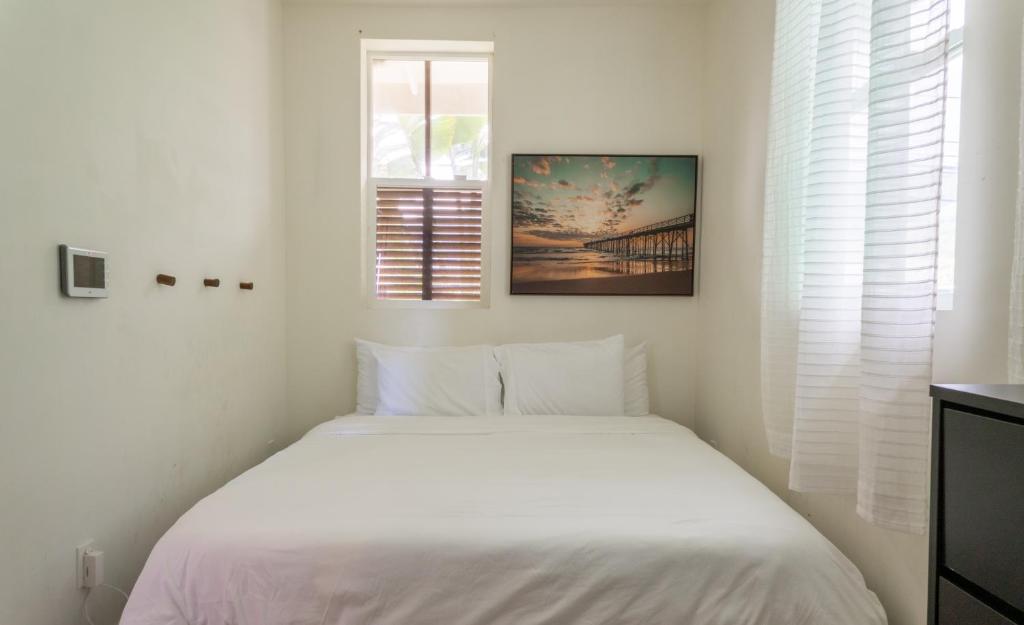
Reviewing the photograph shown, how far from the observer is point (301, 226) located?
2.74 m

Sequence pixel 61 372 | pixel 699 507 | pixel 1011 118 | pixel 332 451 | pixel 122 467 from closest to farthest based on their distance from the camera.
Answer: pixel 1011 118 < pixel 61 372 < pixel 699 507 < pixel 122 467 < pixel 332 451

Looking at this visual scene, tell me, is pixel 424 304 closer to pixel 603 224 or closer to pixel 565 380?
pixel 565 380

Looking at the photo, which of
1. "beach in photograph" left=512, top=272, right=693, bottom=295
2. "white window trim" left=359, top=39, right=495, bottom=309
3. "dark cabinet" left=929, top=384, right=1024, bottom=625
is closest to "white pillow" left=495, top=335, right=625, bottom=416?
"beach in photograph" left=512, top=272, right=693, bottom=295

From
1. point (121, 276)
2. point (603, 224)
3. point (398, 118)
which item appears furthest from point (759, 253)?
point (121, 276)

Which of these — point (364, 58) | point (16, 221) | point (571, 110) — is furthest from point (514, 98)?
point (16, 221)

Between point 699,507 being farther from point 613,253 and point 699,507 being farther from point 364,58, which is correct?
point 364,58

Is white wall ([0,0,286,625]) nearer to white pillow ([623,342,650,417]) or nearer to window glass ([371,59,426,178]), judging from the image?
window glass ([371,59,426,178])

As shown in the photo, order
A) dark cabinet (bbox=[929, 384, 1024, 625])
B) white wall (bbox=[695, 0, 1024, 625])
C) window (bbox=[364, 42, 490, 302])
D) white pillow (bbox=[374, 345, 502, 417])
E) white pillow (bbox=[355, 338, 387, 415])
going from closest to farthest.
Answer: dark cabinet (bbox=[929, 384, 1024, 625]), white wall (bbox=[695, 0, 1024, 625]), white pillow (bbox=[374, 345, 502, 417]), white pillow (bbox=[355, 338, 387, 415]), window (bbox=[364, 42, 490, 302])

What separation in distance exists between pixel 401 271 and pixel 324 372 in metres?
0.69

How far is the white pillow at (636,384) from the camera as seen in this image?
8.68ft

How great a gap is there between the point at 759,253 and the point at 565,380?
104 centimetres

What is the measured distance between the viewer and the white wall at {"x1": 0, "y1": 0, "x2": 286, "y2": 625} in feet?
3.90

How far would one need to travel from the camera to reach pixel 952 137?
1213 millimetres

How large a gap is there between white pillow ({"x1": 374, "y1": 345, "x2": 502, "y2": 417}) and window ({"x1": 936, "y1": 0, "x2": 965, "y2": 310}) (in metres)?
1.81
